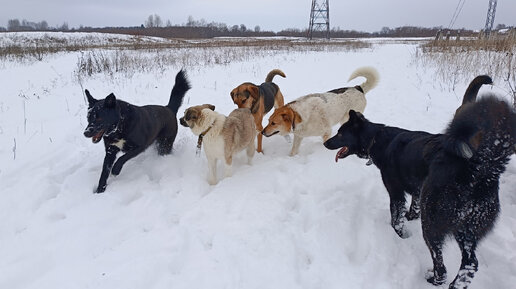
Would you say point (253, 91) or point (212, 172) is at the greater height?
point (253, 91)

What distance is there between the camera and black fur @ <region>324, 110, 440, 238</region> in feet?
9.48

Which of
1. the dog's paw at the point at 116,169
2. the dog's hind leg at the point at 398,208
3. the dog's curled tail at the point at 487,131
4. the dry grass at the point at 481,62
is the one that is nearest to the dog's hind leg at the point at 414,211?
the dog's hind leg at the point at 398,208

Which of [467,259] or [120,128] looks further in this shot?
[120,128]

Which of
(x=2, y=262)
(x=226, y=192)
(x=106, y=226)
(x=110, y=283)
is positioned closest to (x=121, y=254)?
(x=110, y=283)

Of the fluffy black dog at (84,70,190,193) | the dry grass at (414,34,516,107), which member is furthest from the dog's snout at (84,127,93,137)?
the dry grass at (414,34,516,107)

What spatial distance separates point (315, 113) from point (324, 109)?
0.84ft

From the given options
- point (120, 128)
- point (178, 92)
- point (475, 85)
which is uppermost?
point (475, 85)

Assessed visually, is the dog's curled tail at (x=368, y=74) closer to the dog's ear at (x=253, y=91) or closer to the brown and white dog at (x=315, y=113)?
the brown and white dog at (x=315, y=113)

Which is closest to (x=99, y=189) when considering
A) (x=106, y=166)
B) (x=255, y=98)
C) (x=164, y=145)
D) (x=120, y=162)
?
(x=106, y=166)

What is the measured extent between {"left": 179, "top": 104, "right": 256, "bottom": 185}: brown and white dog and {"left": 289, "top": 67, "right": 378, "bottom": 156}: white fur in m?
1.09

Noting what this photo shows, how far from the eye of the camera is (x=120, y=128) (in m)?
4.23

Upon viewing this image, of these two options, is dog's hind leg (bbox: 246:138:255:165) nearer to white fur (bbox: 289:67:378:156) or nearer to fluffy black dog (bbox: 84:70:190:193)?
white fur (bbox: 289:67:378:156)

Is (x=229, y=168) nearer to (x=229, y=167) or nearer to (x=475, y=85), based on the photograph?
(x=229, y=167)

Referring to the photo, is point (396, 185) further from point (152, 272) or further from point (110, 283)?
point (110, 283)
